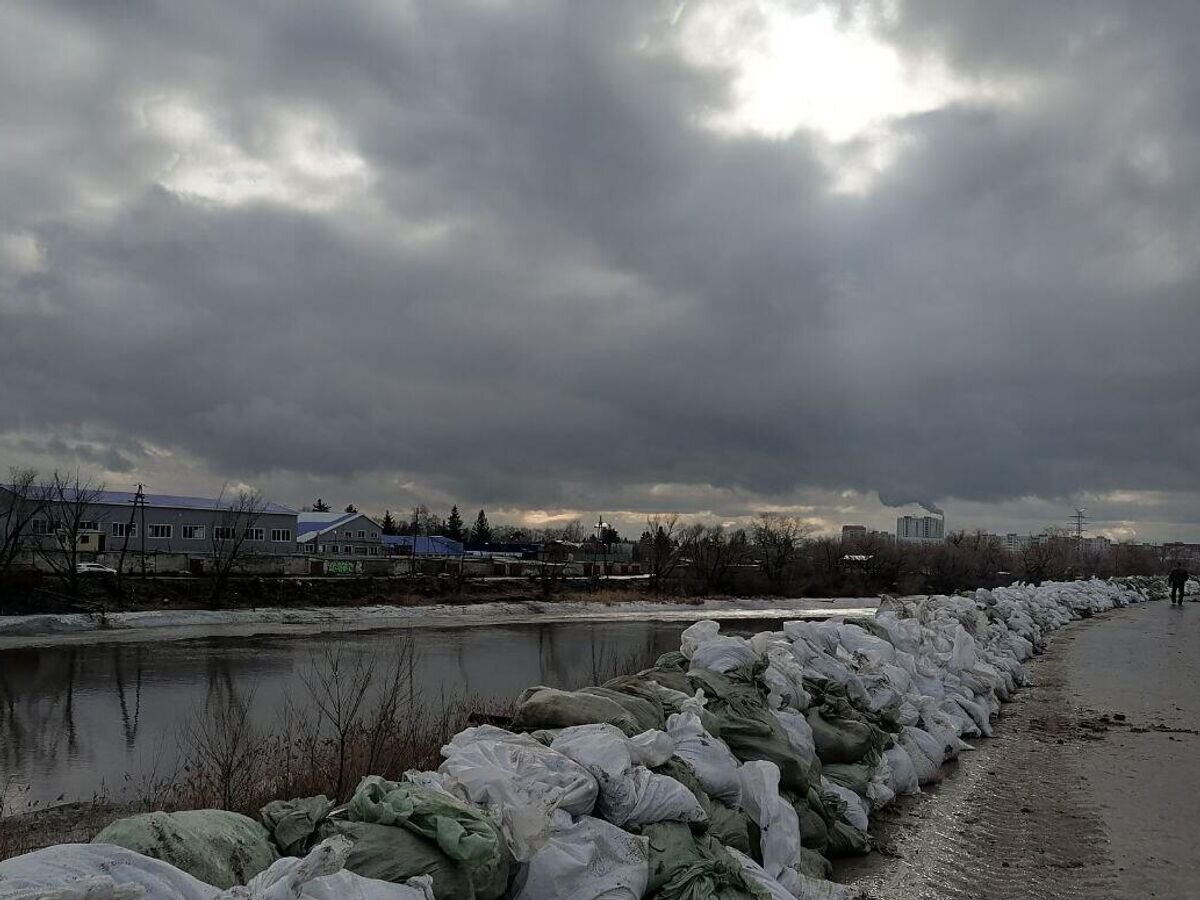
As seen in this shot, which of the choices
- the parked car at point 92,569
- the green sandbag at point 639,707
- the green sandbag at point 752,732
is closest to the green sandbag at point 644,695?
the green sandbag at point 639,707

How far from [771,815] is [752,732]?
0.64 m

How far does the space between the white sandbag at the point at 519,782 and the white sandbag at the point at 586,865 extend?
5 cm

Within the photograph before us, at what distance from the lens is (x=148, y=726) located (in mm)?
9914

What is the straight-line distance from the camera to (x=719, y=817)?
3.68 metres

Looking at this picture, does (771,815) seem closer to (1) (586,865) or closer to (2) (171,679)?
(1) (586,865)

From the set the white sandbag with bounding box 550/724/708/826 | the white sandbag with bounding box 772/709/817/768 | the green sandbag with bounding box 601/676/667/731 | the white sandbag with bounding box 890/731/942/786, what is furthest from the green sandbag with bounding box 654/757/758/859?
the white sandbag with bounding box 890/731/942/786

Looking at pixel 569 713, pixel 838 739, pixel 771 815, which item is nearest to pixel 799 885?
pixel 771 815

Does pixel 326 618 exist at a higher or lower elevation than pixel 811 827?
lower

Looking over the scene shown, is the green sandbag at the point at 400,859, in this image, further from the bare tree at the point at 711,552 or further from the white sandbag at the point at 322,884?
the bare tree at the point at 711,552

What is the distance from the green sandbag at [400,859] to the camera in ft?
7.61

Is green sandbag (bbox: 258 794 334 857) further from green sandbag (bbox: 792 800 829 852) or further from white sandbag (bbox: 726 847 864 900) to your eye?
green sandbag (bbox: 792 800 829 852)

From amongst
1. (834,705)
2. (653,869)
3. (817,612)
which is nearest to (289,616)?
(817,612)

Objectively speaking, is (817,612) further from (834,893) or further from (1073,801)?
(834,893)

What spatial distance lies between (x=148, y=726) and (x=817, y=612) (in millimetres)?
26827
